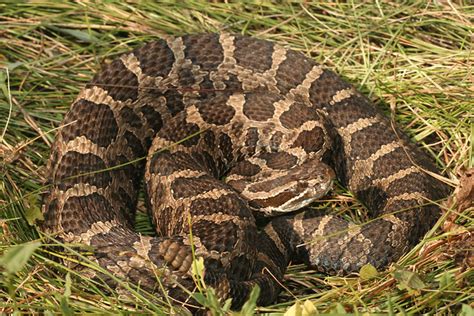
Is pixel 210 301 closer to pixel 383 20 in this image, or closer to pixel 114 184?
pixel 114 184

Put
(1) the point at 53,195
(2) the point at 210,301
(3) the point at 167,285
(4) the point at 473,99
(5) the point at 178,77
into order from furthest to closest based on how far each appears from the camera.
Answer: (5) the point at 178,77 → (4) the point at 473,99 → (1) the point at 53,195 → (3) the point at 167,285 → (2) the point at 210,301

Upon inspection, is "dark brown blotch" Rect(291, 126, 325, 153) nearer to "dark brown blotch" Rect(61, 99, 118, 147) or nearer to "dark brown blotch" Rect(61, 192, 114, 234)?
"dark brown blotch" Rect(61, 99, 118, 147)

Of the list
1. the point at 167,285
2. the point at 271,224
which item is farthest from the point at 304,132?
the point at 167,285

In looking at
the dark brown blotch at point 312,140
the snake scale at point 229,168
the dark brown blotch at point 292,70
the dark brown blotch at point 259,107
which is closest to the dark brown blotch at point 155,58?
the snake scale at point 229,168

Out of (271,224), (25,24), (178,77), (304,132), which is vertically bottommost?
(271,224)

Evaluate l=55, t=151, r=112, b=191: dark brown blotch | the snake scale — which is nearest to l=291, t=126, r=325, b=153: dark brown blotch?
the snake scale

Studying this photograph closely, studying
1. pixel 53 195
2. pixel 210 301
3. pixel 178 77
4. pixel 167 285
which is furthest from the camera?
pixel 178 77
